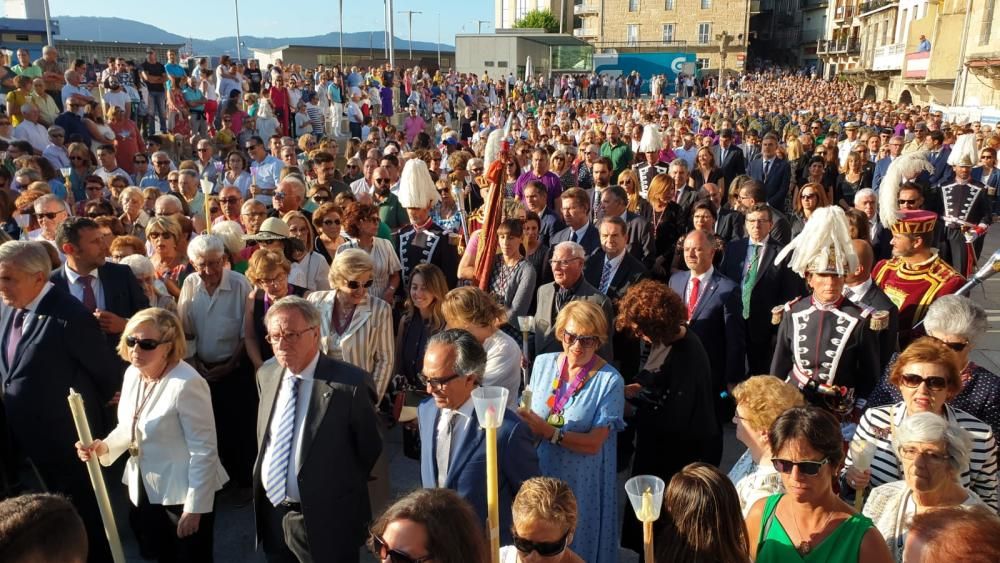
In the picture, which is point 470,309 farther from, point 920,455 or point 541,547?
point 920,455

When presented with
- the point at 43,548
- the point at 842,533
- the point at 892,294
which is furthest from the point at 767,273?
the point at 43,548

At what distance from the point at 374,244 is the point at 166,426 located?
106 inches

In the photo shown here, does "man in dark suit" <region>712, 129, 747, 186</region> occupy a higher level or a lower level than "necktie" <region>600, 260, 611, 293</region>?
higher

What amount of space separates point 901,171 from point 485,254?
13.8 feet

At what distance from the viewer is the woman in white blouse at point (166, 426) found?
11.1ft

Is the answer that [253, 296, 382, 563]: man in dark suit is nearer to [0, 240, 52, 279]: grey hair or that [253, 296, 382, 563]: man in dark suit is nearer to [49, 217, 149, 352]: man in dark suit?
[0, 240, 52, 279]: grey hair

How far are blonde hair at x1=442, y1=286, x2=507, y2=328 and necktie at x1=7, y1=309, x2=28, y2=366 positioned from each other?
2.25 metres

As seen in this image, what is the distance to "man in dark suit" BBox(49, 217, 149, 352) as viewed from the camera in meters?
4.36

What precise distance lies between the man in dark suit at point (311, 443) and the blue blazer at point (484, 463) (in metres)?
0.42

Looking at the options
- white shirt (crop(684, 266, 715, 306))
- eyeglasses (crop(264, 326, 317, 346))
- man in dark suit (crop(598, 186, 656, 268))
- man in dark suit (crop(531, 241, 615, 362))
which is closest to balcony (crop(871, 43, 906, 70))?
man in dark suit (crop(598, 186, 656, 268))

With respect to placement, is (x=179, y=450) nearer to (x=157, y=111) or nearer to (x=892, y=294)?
(x=892, y=294)

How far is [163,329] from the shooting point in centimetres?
340

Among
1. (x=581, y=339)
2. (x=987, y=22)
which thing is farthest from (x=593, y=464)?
(x=987, y=22)

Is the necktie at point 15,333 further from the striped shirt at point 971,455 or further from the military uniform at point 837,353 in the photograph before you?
the military uniform at point 837,353
